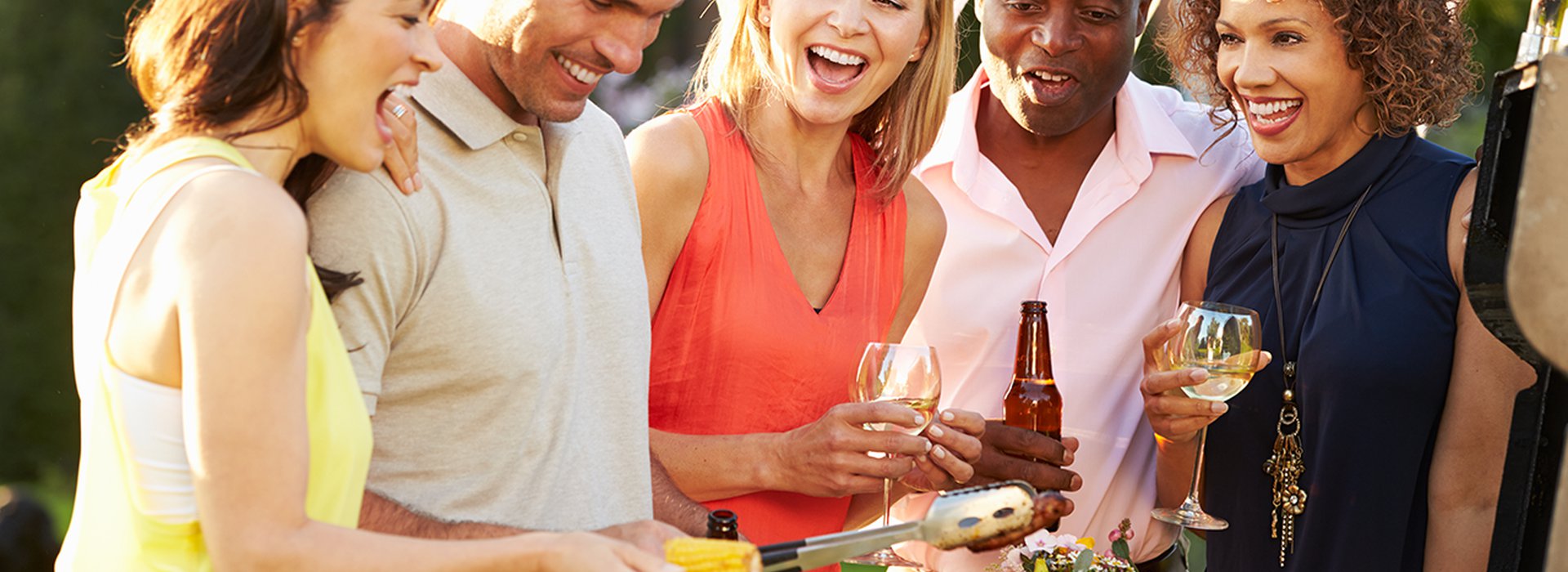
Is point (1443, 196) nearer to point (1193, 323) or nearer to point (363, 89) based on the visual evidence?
point (1193, 323)

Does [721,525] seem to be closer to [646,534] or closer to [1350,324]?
[646,534]

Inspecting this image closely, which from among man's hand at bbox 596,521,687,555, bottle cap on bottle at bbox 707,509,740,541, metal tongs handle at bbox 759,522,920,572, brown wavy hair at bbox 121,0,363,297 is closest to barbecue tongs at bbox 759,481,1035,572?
metal tongs handle at bbox 759,522,920,572

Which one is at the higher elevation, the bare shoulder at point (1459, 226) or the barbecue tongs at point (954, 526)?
the bare shoulder at point (1459, 226)

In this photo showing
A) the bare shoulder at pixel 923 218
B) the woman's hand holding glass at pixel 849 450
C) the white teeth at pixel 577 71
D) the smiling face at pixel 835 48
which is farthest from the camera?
the bare shoulder at pixel 923 218

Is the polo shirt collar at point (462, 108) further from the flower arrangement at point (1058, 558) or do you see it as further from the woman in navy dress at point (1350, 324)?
the woman in navy dress at point (1350, 324)

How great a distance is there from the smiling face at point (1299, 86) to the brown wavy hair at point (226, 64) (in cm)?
244

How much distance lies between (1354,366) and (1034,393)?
73 centimetres

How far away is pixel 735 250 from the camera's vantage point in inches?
132

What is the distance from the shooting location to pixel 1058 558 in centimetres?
325

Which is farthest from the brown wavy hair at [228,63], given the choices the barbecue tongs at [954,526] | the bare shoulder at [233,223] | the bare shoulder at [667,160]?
the bare shoulder at [667,160]

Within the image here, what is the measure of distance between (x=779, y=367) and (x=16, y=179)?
7.29 m

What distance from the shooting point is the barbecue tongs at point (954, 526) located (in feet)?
Result: 6.31

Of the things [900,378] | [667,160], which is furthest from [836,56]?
[900,378]

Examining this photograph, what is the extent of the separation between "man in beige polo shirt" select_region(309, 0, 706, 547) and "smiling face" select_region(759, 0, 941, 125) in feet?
2.66
